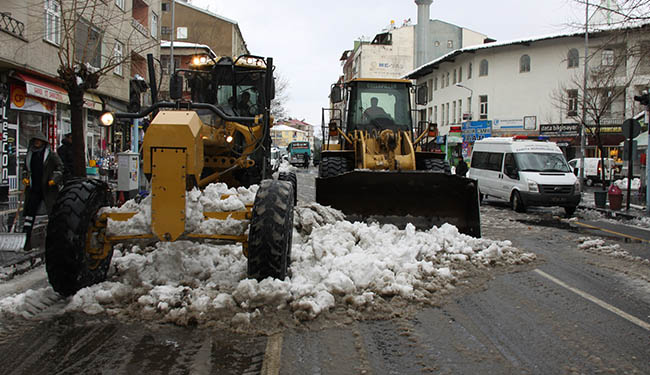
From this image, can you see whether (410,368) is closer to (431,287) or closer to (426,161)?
(431,287)

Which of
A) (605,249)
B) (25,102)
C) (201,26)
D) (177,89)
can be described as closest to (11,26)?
(25,102)

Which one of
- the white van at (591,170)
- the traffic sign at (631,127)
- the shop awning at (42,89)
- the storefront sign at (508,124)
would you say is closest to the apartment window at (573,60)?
the storefront sign at (508,124)

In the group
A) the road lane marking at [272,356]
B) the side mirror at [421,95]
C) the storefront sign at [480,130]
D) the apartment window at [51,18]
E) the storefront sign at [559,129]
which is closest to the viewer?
the road lane marking at [272,356]

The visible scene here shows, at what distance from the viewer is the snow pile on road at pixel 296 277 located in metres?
4.90

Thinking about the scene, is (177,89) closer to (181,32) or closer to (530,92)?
(530,92)

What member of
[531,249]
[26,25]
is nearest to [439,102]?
[26,25]

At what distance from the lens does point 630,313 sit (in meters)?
5.34

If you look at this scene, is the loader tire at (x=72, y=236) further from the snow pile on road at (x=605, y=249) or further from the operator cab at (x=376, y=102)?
the operator cab at (x=376, y=102)

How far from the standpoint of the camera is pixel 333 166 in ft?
38.7

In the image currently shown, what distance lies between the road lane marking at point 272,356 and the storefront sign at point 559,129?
38700mm

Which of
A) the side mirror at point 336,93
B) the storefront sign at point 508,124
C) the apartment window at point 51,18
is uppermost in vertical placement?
the apartment window at point 51,18

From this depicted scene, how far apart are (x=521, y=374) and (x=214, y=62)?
6975mm

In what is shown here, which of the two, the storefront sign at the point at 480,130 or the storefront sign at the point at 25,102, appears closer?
the storefront sign at the point at 25,102

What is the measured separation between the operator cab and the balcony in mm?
10739
